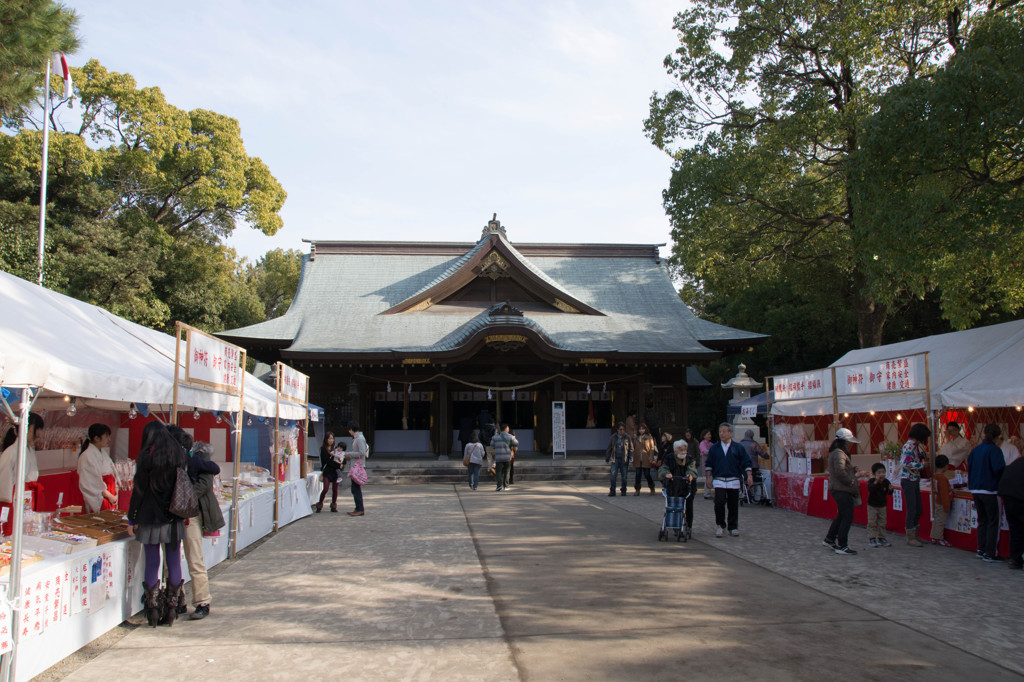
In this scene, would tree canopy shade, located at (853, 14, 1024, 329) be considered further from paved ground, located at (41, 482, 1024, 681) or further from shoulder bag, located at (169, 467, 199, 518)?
shoulder bag, located at (169, 467, 199, 518)

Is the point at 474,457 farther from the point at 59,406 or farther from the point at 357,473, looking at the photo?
the point at 59,406

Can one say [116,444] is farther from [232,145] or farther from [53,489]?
[232,145]

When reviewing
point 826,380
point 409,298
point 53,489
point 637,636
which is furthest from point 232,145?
point 637,636

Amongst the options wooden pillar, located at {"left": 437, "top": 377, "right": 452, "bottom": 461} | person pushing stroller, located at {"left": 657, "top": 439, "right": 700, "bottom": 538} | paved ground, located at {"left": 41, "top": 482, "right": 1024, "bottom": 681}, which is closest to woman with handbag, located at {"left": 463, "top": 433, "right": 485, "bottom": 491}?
wooden pillar, located at {"left": 437, "top": 377, "right": 452, "bottom": 461}

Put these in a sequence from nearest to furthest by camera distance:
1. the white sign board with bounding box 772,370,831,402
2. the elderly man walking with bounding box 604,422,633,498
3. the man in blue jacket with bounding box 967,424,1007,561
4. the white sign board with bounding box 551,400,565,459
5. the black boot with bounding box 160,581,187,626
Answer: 1. the black boot with bounding box 160,581,187,626
2. the man in blue jacket with bounding box 967,424,1007,561
3. the white sign board with bounding box 772,370,831,402
4. the elderly man walking with bounding box 604,422,633,498
5. the white sign board with bounding box 551,400,565,459

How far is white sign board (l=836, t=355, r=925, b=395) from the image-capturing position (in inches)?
374

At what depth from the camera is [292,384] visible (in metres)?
11.3

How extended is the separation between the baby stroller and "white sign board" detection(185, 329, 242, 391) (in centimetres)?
548

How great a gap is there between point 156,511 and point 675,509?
609cm

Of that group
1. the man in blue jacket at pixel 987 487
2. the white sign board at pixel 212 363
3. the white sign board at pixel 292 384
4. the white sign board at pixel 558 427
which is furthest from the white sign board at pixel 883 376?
the white sign board at pixel 558 427

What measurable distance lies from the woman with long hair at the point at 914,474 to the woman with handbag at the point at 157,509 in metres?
8.27

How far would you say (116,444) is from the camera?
10.7 m

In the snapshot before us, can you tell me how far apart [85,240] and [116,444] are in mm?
16059

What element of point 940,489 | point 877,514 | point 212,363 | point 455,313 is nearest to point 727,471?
point 877,514
